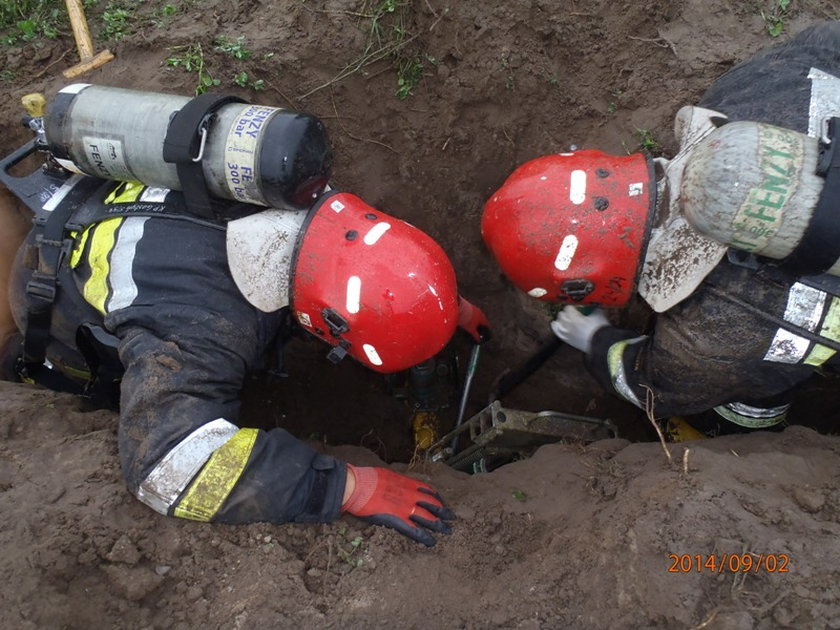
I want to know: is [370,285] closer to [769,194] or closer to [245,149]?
[245,149]

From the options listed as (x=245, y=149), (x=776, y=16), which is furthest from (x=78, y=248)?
(x=776, y=16)

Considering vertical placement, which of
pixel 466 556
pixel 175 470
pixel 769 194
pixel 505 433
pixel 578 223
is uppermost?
pixel 769 194

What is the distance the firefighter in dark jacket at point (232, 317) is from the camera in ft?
7.84

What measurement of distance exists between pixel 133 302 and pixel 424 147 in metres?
1.94

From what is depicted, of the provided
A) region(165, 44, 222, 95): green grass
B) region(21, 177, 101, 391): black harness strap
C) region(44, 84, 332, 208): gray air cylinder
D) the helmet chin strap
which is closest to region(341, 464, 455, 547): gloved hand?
the helmet chin strap

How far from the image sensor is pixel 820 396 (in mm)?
3523

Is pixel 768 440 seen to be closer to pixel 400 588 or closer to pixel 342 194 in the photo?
pixel 400 588

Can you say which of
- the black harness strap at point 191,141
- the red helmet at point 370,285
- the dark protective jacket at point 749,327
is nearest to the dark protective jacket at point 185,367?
the black harness strap at point 191,141

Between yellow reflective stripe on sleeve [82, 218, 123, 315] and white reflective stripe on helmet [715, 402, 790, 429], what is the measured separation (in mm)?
2809

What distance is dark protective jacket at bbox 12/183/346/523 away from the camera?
7.73 ft

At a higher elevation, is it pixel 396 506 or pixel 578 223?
pixel 578 223

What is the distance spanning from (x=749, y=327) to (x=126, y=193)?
8.73 feet

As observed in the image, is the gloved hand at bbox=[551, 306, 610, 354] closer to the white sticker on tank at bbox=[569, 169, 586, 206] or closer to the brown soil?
the brown soil

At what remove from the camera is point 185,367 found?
2.46 m
